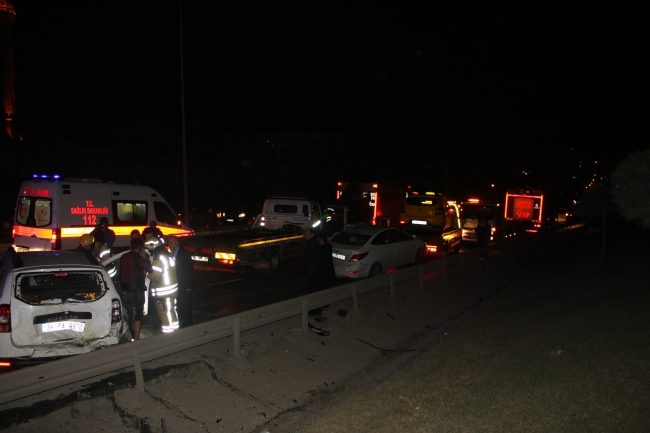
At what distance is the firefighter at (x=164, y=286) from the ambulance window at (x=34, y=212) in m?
6.99

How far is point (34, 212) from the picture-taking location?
45.3 ft

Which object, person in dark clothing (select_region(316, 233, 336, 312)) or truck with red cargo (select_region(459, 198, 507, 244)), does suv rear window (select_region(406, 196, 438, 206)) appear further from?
person in dark clothing (select_region(316, 233, 336, 312))

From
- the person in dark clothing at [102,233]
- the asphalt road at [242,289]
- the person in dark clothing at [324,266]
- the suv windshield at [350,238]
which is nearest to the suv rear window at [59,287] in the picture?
the asphalt road at [242,289]

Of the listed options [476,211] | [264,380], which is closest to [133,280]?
[264,380]

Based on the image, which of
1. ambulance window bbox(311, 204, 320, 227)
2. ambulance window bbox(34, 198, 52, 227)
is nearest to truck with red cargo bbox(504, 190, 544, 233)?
ambulance window bbox(311, 204, 320, 227)

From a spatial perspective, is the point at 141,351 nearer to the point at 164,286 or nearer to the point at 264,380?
the point at 264,380

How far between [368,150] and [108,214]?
243ft

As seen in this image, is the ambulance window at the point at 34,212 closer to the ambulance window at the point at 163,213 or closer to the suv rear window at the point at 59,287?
the ambulance window at the point at 163,213

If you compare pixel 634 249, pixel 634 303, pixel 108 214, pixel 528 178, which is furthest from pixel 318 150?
pixel 634 303

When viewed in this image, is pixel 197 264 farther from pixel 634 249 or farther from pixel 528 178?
pixel 528 178

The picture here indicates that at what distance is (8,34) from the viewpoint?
49.8 meters

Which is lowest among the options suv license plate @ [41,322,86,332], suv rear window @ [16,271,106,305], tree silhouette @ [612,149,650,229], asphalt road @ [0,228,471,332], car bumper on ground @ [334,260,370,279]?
asphalt road @ [0,228,471,332]

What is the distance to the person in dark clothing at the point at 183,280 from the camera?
8.12 metres

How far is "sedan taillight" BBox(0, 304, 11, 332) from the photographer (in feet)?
20.5
